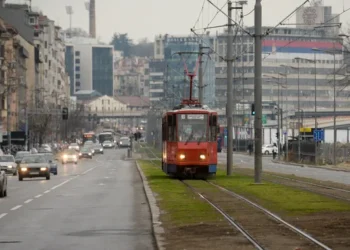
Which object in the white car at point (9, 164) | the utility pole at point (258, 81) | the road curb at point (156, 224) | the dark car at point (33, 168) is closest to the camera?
the road curb at point (156, 224)

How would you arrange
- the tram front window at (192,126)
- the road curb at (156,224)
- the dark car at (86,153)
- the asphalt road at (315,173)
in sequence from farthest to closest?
the dark car at (86,153) → the asphalt road at (315,173) → the tram front window at (192,126) → the road curb at (156,224)

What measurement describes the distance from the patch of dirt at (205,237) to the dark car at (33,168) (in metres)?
40.1

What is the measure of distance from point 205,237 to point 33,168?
4362 cm

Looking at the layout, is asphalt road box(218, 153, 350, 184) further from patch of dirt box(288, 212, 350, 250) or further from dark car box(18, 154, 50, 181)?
patch of dirt box(288, 212, 350, 250)

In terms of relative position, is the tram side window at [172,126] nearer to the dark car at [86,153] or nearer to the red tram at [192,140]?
the red tram at [192,140]

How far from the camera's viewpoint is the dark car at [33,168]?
63.4m

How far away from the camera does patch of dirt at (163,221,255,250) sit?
1895 centimetres

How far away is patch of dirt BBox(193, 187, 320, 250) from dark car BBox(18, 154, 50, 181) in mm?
30721

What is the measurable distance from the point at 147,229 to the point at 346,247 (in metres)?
6.50

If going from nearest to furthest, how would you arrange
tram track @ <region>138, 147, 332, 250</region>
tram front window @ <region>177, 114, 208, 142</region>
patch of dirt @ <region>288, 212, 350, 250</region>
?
tram track @ <region>138, 147, 332, 250</region> < patch of dirt @ <region>288, 212, 350, 250</region> < tram front window @ <region>177, 114, 208, 142</region>

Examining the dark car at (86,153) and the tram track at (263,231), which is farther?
the dark car at (86,153)

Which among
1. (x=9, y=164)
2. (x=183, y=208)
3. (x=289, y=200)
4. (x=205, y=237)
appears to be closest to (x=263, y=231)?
(x=205, y=237)

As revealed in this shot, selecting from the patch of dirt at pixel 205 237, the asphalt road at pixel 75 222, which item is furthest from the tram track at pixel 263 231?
the asphalt road at pixel 75 222

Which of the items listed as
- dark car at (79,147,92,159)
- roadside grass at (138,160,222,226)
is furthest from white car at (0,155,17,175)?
dark car at (79,147,92,159)
